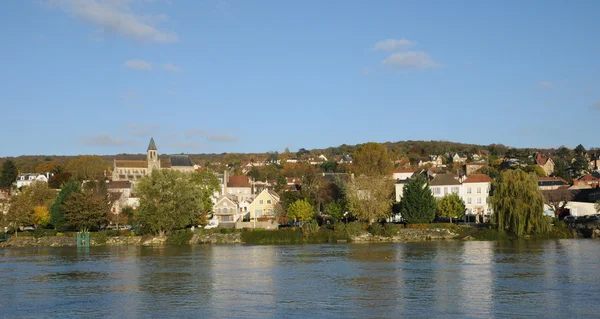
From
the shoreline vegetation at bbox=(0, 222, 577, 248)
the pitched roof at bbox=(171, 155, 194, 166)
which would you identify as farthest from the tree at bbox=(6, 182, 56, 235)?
the pitched roof at bbox=(171, 155, 194, 166)

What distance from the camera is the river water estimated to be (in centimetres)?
2755

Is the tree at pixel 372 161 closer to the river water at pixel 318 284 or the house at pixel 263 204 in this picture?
the house at pixel 263 204

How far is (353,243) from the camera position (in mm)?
65250

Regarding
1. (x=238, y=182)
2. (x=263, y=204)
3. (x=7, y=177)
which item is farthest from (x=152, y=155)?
(x=263, y=204)

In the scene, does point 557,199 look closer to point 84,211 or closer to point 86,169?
point 84,211

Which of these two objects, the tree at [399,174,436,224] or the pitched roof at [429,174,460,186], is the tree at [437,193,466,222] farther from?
the pitched roof at [429,174,460,186]

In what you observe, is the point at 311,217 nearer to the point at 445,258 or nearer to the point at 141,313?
the point at 445,258

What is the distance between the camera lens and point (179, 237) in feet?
229

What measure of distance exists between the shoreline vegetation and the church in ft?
220

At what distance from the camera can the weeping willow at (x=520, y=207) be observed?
198 ft

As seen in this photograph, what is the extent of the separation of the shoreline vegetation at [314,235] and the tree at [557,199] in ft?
37.6

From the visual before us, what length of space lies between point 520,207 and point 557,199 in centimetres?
A: 2036

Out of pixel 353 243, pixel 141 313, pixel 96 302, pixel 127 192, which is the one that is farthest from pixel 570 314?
pixel 127 192

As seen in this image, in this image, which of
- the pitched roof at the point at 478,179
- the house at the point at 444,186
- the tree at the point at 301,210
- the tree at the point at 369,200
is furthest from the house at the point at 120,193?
the pitched roof at the point at 478,179
